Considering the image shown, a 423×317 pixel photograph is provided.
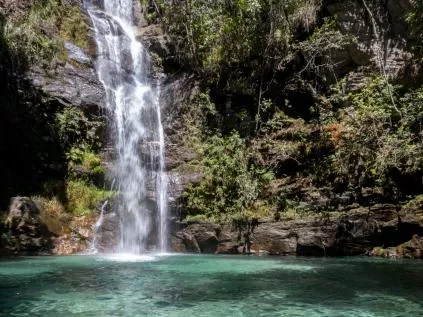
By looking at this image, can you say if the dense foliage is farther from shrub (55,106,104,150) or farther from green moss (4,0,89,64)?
green moss (4,0,89,64)

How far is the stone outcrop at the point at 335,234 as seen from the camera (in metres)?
11.7

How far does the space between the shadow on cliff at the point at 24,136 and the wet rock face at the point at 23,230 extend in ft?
6.23

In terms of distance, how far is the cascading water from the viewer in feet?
45.9

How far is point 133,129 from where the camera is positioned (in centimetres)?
1623

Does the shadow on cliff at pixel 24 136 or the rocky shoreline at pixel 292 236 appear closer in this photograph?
the rocky shoreline at pixel 292 236

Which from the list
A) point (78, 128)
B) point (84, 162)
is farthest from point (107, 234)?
point (78, 128)

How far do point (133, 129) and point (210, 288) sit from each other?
1013 cm

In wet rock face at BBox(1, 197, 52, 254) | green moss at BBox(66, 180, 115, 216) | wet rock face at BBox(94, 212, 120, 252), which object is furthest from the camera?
green moss at BBox(66, 180, 115, 216)

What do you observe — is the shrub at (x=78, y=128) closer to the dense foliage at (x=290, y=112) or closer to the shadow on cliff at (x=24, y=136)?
the shadow on cliff at (x=24, y=136)

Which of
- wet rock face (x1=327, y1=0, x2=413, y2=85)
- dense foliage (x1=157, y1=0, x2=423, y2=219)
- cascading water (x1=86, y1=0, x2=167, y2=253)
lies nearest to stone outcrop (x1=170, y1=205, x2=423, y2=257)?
dense foliage (x1=157, y1=0, x2=423, y2=219)

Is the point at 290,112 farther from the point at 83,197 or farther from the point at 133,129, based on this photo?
the point at 83,197

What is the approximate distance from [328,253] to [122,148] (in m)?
7.65

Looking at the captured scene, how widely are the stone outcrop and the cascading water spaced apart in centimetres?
209

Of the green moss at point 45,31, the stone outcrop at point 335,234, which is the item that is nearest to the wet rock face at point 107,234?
the stone outcrop at point 335,234
